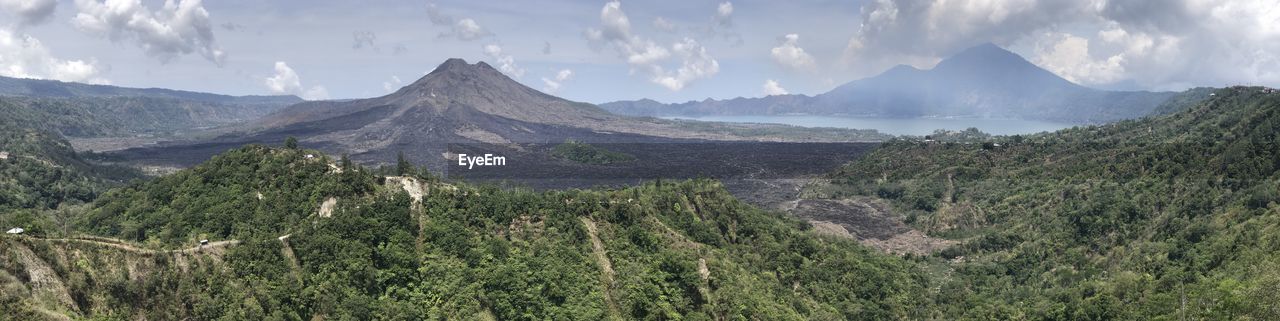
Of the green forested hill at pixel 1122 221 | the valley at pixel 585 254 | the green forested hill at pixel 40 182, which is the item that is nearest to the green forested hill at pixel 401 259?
the valley at pixel 585 254

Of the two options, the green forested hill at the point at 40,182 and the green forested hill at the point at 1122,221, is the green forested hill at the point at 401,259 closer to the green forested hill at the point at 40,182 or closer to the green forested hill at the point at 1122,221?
the green forested hill at the point at 1122,221

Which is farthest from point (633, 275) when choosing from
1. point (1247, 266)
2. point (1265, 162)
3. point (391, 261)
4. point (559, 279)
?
point (1265, 162)

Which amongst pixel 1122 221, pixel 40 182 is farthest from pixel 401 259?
pixel 40 182

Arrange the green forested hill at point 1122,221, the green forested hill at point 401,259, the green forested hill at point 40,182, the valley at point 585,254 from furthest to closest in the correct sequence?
Answer: the green forested hill at point 40,182 < the green forested hill at point 1122,221 < the valley at point 585,254 < the green forested hill at point 401,259

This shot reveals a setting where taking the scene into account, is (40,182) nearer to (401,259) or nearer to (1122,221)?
(401,259)

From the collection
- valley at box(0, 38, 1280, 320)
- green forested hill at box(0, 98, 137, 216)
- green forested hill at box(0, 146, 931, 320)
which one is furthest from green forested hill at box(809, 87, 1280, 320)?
green forested hill at box(0, 98, 137, 216)

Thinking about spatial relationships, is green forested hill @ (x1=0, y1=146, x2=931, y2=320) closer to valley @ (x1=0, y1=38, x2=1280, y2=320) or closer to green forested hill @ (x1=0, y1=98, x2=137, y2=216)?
valley @ (x1=0, y1=38, x2=1280, y2=320)
